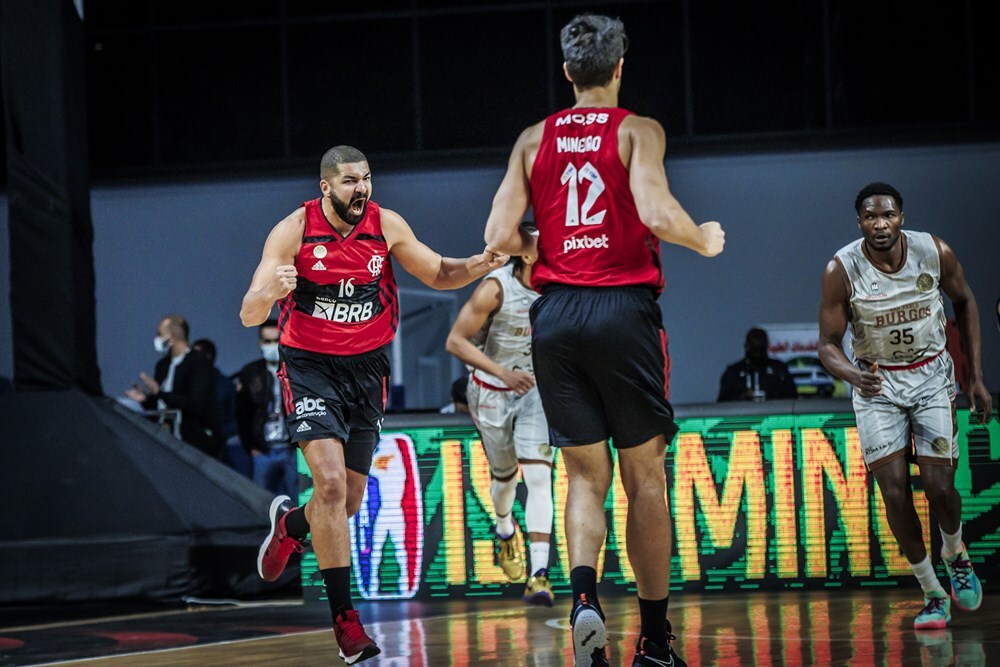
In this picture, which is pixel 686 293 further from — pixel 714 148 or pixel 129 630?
pixel 129 630

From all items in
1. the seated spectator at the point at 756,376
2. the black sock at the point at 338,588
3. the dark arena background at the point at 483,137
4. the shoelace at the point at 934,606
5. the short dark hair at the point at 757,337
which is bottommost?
the shoelace at the point at 934,606

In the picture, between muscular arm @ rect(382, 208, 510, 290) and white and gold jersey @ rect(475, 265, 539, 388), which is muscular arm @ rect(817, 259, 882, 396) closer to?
muscular arm @ rect(382, 208, 510, 290)

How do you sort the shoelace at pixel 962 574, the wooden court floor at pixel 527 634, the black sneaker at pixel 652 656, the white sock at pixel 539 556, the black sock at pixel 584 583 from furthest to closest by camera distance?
the white sock at pixel 539 556 → the shoelace at pixel 962 574 → the wooden court floor at pixel 527 634 → the black sneaker at pixel 652 656 → the black sock at pixel 584 583

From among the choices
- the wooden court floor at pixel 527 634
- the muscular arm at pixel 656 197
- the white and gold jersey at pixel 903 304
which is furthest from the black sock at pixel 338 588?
the white and gold jersey at pixel 903 304

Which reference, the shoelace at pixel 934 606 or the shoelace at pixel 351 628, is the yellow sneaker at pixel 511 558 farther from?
the shoelace at pixel 351 628

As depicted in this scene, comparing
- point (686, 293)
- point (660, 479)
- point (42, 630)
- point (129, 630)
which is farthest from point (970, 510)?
point (686, 293)

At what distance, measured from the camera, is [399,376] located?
589 inches

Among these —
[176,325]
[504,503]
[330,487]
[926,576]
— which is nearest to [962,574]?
[926,576]

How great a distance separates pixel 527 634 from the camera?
7.01 meters

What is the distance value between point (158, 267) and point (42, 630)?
1006 cm

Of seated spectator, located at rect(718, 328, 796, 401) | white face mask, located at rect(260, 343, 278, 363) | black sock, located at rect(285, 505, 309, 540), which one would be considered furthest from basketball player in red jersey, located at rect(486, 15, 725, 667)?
white face mask, located at rect(260, 343, 278, 363)

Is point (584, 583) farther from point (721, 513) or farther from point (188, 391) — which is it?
point (188, 391)

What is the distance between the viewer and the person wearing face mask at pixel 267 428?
448 inches

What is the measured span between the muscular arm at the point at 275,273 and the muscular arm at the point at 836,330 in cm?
277
